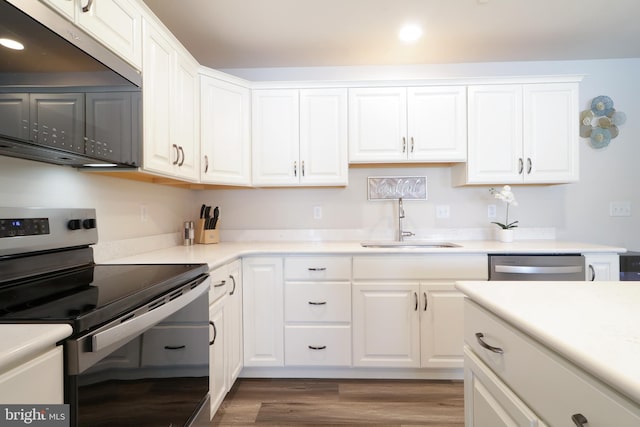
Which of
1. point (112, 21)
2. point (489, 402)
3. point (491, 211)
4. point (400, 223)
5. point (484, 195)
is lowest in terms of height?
point (489, 402)

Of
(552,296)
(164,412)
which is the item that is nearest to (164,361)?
(164,412)

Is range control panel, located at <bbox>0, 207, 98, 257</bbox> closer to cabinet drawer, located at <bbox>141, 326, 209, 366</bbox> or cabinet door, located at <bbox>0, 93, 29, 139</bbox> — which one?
cabinet door, located at <bbox>0, 93, 29, 139</bbox>

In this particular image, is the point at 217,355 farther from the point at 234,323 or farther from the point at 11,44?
the point at 11,44

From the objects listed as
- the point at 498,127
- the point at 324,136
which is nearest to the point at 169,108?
the point at 324,136

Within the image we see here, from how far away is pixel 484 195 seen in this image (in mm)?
2719

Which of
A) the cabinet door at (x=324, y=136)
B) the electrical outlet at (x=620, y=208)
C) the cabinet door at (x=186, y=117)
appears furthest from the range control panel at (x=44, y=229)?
the electrical outlet at (x=620, y=208)

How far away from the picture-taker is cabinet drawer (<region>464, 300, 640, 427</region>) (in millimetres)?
518

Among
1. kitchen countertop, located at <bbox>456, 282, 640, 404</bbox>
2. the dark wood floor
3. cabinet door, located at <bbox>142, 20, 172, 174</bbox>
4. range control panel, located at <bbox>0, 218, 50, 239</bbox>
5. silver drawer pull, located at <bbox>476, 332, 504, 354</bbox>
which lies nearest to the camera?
kitchen countertop, located at <bbox>456, 282, 640, 404</bbox>

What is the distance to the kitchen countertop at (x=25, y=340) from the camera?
1.83 feet

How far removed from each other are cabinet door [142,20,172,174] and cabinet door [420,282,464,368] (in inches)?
70.9

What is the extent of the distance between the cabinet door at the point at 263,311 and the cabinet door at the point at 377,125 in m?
1.08

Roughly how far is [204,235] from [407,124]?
72.6 inches

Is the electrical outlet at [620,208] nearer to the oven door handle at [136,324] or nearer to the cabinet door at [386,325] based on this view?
the cabinet door at [386,325]

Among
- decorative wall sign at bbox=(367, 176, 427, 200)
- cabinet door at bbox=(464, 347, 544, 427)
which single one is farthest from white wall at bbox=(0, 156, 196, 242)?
cabinet door at bbox=(464, 347, 544, 427)
